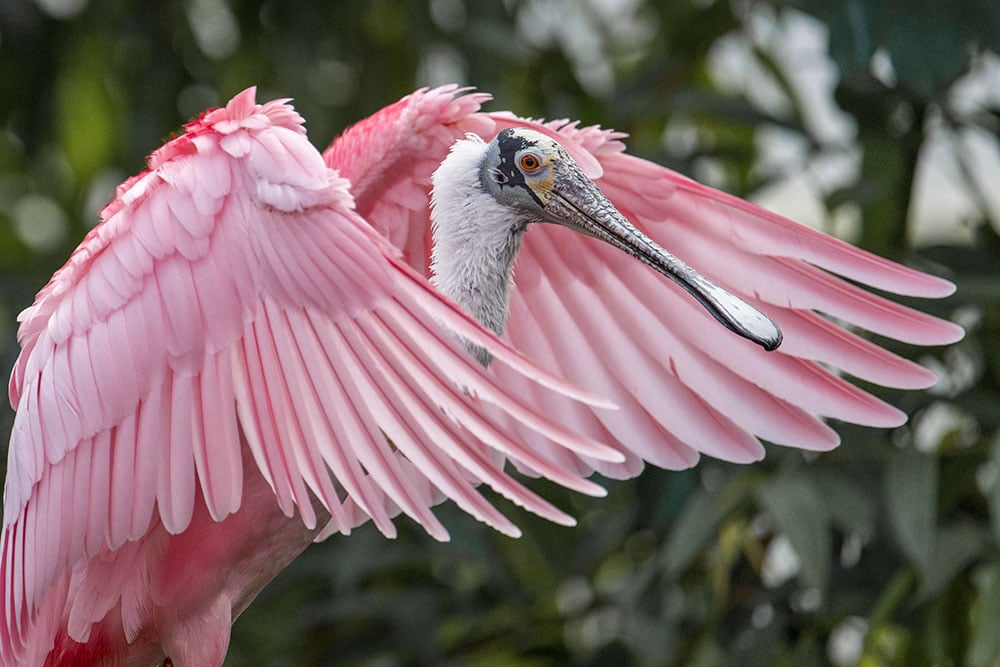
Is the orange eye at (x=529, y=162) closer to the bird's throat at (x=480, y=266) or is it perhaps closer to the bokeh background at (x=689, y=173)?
the bird's throat at (x=480, y=266)

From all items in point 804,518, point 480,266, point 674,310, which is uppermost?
point 480,266

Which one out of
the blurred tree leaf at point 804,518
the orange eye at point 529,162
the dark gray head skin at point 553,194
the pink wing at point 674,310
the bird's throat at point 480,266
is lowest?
the blurred tree leaf at point 804,518

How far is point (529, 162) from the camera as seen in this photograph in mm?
1645

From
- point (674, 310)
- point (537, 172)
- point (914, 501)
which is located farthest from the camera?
point (914, 501)

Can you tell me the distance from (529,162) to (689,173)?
0.99 meters

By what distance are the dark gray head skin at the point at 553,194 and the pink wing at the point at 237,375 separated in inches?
8.8

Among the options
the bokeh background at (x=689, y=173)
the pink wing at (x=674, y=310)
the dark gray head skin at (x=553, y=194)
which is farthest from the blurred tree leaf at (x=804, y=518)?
the dark gray head skin at (x=553, y=194)

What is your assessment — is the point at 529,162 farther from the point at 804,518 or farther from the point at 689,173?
the point at 689,173

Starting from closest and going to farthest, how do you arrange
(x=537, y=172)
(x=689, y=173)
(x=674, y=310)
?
1. (x=537, y=172)
2. (x=674, y=310)
3. (x=689, y=173)

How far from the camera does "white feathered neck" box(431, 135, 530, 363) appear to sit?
5.42ft

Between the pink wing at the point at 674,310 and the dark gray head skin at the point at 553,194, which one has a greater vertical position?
the dark gray head skin at the point at 553,194

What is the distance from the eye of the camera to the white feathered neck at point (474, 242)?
165 centimetres

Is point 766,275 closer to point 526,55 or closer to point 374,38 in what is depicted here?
point 526,55

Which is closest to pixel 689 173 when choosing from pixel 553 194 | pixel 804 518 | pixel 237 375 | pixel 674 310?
pixel 804 518
